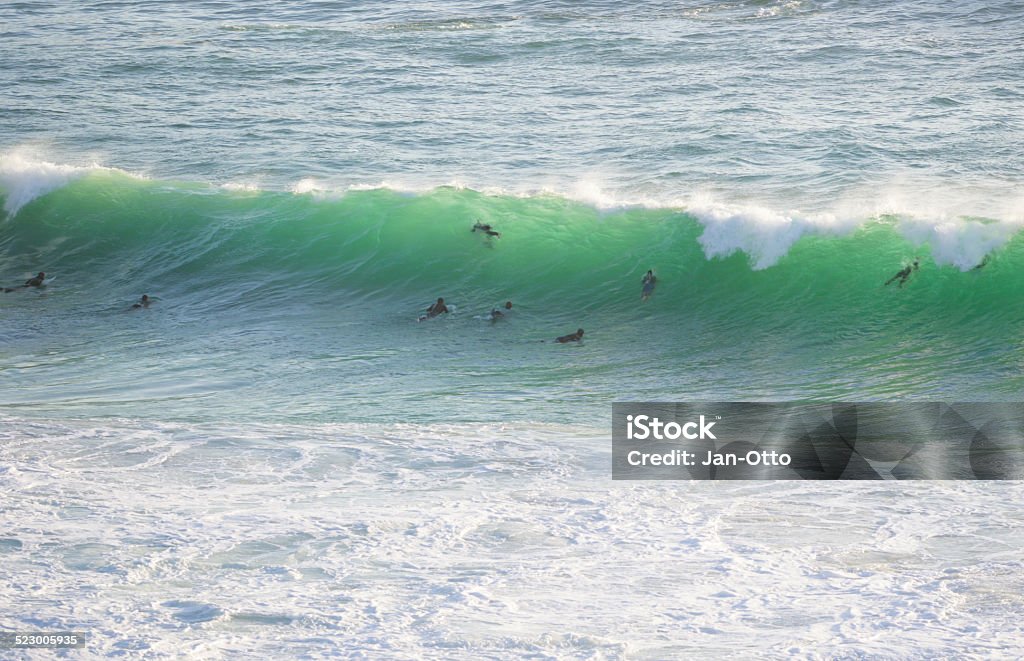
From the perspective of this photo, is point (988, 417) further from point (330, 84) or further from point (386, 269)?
point (330, 84)

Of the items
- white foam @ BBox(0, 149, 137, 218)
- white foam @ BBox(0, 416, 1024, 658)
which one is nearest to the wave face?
white foam @ BBox(0, 149, 137, 218)

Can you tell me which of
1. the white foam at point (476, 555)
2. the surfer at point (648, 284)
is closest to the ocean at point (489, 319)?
the white foam at point (476, 555)

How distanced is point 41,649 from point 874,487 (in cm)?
565

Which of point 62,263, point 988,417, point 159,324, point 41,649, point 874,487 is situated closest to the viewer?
point 41,649

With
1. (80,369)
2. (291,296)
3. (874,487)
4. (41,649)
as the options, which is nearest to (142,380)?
(80,369)

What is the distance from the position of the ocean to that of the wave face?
0.06 metres

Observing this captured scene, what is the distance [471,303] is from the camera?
14.1 meters

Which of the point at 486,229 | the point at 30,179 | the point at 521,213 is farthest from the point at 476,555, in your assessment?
the point at 30,179

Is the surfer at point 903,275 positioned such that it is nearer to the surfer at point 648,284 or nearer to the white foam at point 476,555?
the surfer at point 648,284

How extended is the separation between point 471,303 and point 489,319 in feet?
2.54

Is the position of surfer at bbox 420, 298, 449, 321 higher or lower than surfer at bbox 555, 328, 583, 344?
higher

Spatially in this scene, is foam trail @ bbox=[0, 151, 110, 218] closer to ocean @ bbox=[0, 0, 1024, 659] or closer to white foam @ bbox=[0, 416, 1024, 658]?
ocean @ bbox=[0, 0, 1024, 659]

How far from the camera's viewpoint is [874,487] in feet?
27.9

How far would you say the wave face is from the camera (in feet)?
36.7
